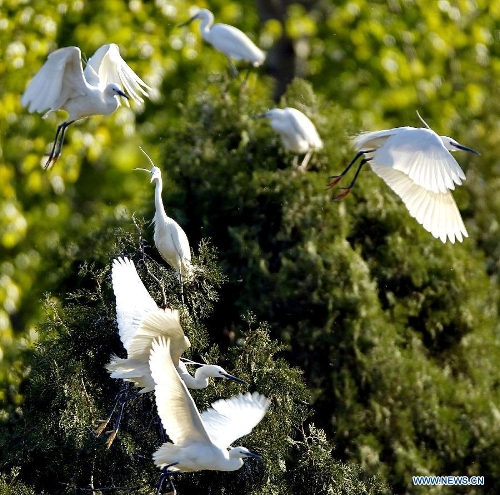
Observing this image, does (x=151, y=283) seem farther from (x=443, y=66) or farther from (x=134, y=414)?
(x=443, y=66)

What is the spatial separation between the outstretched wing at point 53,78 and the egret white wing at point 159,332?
6.79ft

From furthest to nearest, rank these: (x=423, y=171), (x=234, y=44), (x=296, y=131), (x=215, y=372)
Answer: (x=234, y=44), (x=296, y=131), (x=423, y=171), (x=215, y=372)

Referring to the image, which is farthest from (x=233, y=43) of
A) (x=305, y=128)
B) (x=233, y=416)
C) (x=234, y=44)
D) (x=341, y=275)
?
(x=233, y=416)

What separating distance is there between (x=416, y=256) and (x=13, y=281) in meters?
5.50

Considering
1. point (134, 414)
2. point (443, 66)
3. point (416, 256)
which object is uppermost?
point (134, 414)

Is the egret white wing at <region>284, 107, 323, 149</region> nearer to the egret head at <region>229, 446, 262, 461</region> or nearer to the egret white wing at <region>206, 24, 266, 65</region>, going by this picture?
the egret white wing at <region>206, 24, 266, 65</region>

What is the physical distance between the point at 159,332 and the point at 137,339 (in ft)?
0.55

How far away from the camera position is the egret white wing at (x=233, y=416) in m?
5.95

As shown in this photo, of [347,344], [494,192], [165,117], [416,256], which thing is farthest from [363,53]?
[347,344]

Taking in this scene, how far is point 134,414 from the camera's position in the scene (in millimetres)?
6668

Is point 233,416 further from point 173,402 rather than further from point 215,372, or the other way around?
point 173,402

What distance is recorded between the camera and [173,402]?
18.2ft

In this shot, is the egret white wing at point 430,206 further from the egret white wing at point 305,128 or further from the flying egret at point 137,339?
the flying egret at point 137,339

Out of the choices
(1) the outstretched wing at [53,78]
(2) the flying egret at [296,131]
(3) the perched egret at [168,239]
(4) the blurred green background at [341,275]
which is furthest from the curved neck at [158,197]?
(2) the flying egret at [296,131]
